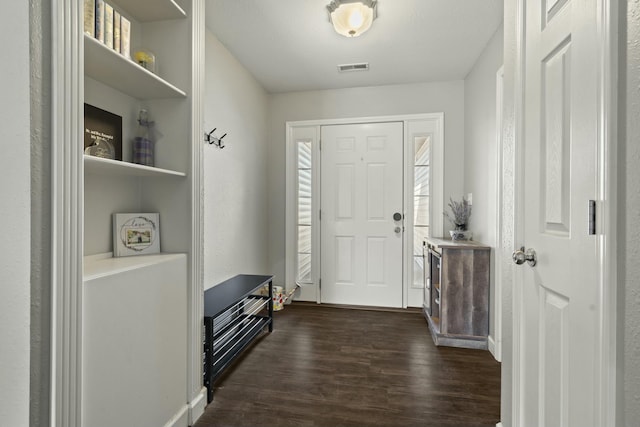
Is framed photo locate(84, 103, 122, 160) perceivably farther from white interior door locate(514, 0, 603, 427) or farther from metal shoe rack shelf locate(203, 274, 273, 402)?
white interior door locate(514, 0, 603, 427)

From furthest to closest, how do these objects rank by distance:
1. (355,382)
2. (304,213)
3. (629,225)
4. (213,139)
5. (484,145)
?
(304,213) → (484,145) → (213,139) → (355,382) → (629,225)

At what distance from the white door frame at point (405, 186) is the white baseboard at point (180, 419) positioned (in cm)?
209

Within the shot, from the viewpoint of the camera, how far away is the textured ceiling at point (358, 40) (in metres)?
2.13

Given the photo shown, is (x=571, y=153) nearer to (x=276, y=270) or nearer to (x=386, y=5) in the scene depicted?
(x=386, y=5)

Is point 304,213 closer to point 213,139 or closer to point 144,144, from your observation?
point 213,139

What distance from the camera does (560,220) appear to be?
0.97 metres

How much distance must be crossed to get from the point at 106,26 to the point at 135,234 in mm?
902

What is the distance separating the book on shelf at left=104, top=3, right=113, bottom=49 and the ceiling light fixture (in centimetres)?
133

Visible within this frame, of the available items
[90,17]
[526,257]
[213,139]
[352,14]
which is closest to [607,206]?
[526,257]

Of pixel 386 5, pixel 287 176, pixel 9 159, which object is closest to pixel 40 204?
pixel 9 159

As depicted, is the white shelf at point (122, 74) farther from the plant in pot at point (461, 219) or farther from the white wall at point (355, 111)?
the plant in pot at point (461, 219)

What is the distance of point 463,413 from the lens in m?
1.67

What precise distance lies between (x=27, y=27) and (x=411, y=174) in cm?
313

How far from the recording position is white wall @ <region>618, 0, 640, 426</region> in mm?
663
